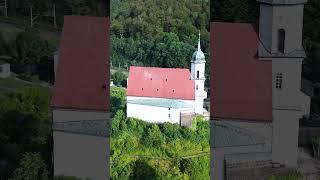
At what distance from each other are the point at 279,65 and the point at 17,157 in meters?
4.06

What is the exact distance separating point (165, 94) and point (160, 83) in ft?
0.66

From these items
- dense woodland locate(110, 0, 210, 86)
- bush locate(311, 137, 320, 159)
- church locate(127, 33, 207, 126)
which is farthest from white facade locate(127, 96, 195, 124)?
bush locate(311, 137, 320, 159)

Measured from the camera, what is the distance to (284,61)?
10258mm

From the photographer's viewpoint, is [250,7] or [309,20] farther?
[309,20]

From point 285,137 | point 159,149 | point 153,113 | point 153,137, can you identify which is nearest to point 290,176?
point 285,137

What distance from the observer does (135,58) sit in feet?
32.5

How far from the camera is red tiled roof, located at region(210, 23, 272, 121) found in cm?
1005

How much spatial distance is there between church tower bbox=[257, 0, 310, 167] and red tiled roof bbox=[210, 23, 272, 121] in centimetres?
17

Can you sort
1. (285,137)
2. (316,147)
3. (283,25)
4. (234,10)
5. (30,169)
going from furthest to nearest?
1. (234,10)
2. (316,147)
3. (30,169)
4. (285,137)
5. (283,25)

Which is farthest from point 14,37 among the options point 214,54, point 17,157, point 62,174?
point 214,54

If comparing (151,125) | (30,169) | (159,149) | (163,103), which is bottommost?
(30,169)

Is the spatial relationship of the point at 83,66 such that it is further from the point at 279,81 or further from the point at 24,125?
the point at 279,81

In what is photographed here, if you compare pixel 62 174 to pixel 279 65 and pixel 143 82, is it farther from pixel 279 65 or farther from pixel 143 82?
pixel 279 65

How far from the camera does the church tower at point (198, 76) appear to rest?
9703 millimetres
